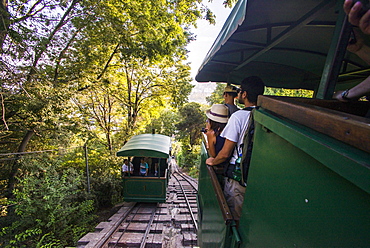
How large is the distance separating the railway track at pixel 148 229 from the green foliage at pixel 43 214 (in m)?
1.06

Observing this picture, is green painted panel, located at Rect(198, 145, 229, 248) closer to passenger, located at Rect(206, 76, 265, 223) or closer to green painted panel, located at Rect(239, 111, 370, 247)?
passenger, located at Rect(206, 76, 265, 223)

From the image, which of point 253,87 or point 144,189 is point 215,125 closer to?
point 253,87

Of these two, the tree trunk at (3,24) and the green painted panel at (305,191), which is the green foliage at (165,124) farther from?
the green painted panel at (305,191)

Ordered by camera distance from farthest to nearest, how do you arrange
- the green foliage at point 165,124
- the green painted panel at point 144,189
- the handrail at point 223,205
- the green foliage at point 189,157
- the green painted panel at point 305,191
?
1. the green foliage at point 165,124
2. the green foliage at point 189,157
3. the green painted panel at point 144,189
4. the handrail at point 223,205
5. the green painted panel at point 305,191

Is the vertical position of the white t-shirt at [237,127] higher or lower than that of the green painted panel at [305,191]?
higher

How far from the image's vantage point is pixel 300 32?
2480mm

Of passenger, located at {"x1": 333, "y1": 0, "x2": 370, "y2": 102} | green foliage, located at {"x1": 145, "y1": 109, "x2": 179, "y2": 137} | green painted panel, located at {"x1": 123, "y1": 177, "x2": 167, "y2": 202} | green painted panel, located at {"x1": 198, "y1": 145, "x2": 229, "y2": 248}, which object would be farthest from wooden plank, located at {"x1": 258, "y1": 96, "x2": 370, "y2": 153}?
green foliage, located at {"x1": 145, "y1": 109, "x2": 179, "y2": 137}

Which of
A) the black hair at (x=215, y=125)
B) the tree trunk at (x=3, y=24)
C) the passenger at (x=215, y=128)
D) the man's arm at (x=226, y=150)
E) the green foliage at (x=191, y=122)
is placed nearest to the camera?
the man's arm at (x=226, y=150)

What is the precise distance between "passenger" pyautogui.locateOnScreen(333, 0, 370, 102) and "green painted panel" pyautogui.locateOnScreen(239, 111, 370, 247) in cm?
50

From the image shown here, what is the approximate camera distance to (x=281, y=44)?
2967mm

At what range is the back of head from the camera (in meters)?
1.98

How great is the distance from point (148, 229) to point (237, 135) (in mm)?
5654

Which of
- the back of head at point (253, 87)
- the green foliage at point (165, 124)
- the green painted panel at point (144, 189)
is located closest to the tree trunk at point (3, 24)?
the green painted panel at point (144, 189)

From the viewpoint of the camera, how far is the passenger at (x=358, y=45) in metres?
0.72
